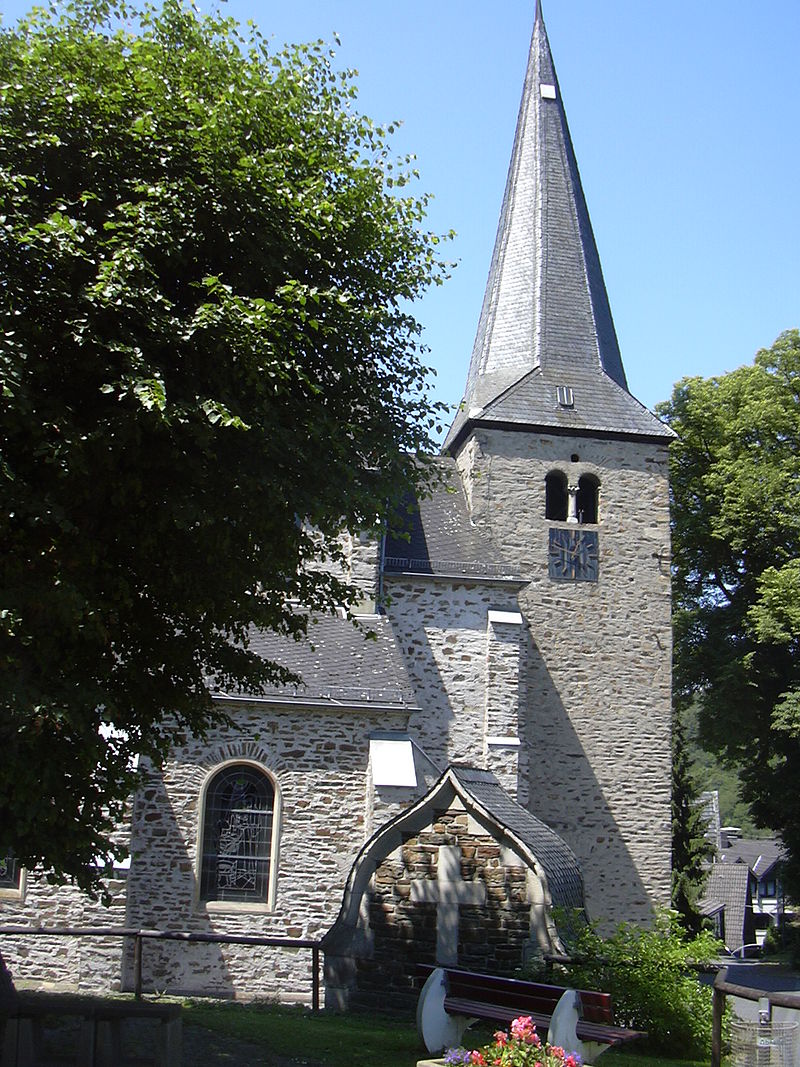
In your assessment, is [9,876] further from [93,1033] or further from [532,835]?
[93,1033]

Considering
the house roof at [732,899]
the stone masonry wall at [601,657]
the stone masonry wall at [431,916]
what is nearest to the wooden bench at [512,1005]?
the stone masonry wall at [431,916]

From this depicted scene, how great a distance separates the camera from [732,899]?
45.5 meters

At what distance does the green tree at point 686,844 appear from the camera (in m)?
24.4

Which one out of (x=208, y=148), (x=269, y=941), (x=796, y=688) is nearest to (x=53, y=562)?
(x=208, y=148)

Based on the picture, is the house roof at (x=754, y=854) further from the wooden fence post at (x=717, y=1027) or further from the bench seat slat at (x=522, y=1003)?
the bench seat slat at (x=522, y=1003)

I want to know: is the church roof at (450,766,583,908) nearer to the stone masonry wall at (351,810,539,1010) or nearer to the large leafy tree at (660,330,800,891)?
the stone masonry wall at (351,810,539,1010)

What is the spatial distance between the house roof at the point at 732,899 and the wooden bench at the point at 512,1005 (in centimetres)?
3810

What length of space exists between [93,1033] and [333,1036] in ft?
7.70

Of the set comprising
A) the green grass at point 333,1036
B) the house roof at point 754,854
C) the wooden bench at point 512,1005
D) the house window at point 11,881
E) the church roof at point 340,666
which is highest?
the church roof at point 340,666

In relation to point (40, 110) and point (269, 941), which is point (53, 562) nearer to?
point (40, 110)

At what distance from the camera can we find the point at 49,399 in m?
8.06

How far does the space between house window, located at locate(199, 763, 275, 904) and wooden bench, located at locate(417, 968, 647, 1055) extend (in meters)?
6.75

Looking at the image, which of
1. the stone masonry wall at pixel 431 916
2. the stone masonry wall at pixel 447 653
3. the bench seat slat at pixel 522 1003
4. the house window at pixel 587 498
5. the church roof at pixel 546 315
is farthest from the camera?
the church roof at pixel 546 315

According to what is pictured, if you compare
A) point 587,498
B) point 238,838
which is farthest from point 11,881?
point 587,498
